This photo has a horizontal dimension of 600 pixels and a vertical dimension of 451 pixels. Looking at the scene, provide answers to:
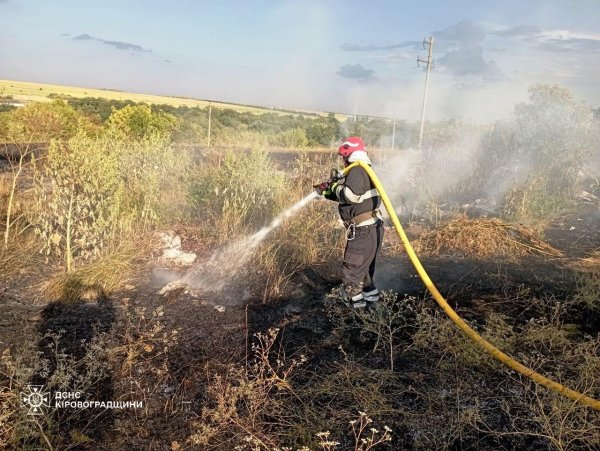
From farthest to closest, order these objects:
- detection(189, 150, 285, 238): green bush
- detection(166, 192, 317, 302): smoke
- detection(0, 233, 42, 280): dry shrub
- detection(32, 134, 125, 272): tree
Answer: detection(189, 150, 285, 238): green bush < detection(166, 192, 317, 302): smoke < detection(0, 233, 42, 280): dry shrub < detection(32, 134, 125, 272): tree

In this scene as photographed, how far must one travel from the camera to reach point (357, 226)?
4.45 meters

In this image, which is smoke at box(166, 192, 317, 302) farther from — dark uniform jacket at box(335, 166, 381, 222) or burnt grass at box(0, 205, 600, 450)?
dark uniform jacket at box(335, 166, 381, 222)

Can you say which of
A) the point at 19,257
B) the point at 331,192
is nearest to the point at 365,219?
the point at 331,192

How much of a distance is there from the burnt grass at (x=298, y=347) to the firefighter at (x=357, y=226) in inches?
14.1

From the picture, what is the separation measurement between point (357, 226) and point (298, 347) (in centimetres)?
144

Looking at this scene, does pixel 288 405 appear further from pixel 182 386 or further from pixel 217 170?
pixel 217 170

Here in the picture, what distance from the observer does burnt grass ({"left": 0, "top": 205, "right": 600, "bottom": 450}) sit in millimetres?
2639

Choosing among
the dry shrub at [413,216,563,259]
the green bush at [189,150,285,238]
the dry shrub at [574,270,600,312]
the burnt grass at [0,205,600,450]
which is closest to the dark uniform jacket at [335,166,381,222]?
the burnt grass at [0,205,600,450]

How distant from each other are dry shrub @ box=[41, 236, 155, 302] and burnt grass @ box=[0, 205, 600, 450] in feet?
0.34

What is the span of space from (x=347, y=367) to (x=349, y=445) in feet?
2.47

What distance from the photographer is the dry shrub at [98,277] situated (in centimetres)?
430

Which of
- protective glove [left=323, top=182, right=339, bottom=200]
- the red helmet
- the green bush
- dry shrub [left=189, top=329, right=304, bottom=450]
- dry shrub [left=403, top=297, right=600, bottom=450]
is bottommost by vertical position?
dry shrub [left=189, top=329, right=304, bottom=450]

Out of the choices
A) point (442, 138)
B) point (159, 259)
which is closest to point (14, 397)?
point (159, 259)

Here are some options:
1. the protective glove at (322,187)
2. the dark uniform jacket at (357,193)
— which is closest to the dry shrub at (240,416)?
the dark uniform jacket at (357,193)
